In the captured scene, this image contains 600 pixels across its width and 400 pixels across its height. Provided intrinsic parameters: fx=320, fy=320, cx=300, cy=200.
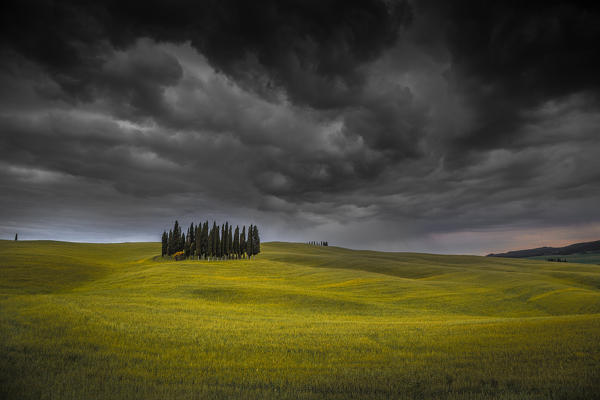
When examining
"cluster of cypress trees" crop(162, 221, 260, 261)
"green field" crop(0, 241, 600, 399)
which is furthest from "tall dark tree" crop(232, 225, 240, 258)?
"green field" crop(0, 241, 600, 399)

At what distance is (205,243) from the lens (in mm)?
100375

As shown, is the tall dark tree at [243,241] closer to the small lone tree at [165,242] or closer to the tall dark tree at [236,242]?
the tall dark tree at [236,242]

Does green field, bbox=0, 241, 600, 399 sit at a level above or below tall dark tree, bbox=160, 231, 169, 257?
below

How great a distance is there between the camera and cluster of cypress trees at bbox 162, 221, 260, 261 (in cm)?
9975

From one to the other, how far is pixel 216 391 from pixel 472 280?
59280 mm

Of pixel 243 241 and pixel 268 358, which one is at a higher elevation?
pixel 243 241

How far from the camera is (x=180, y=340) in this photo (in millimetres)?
14836

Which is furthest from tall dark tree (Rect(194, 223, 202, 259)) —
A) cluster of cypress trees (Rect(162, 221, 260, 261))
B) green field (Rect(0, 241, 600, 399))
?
green field (Rect(0, 241, 600, 399))

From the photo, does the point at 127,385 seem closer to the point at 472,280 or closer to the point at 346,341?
the point at 346,341

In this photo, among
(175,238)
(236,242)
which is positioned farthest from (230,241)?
(175,238)

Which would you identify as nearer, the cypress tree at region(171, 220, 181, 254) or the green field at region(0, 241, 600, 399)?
the green field at region(0, 241, 600, 399)

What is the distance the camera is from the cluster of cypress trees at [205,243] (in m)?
99.8

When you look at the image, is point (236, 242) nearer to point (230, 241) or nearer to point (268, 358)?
point (230, 241)

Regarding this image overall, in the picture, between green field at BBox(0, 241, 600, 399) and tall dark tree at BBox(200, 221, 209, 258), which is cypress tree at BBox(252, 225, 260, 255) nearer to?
tall dark tree at BBox(200, 221, 209, 258)
